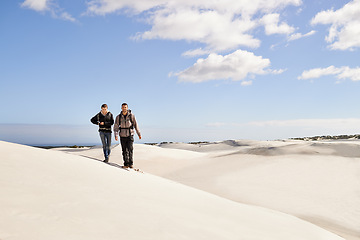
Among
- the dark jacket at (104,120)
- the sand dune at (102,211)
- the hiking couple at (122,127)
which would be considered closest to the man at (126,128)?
the hiking couple at (122,127)

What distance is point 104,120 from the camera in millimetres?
8469

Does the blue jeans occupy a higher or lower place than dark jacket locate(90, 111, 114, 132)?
lower

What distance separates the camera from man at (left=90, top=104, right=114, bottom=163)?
27.8 feet

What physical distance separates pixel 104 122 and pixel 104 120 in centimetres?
6

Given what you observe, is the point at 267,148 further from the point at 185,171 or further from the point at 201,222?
the point at 201,222


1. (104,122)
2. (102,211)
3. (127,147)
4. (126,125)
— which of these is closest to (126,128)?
(126,125)

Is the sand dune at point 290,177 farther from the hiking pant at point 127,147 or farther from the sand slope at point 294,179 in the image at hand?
the hiking pant at point 127,147

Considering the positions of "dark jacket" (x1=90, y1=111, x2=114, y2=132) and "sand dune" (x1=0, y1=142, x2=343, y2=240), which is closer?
"sand dune" (x1=0, y1=142, x2=343, y2=240)

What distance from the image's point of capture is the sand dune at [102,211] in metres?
2.59

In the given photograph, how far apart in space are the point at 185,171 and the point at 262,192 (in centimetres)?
451

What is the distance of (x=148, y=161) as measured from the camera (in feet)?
48.0

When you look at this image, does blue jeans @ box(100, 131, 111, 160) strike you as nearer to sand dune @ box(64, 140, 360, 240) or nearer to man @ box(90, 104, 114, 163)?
man @ box(90, 104, 114, 163)

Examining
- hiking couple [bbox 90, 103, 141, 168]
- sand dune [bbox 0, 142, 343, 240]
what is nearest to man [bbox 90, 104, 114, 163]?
hiking couple [bbox 90, 103, 141, 168]

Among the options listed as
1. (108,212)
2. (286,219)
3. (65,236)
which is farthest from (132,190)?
(286,219)
